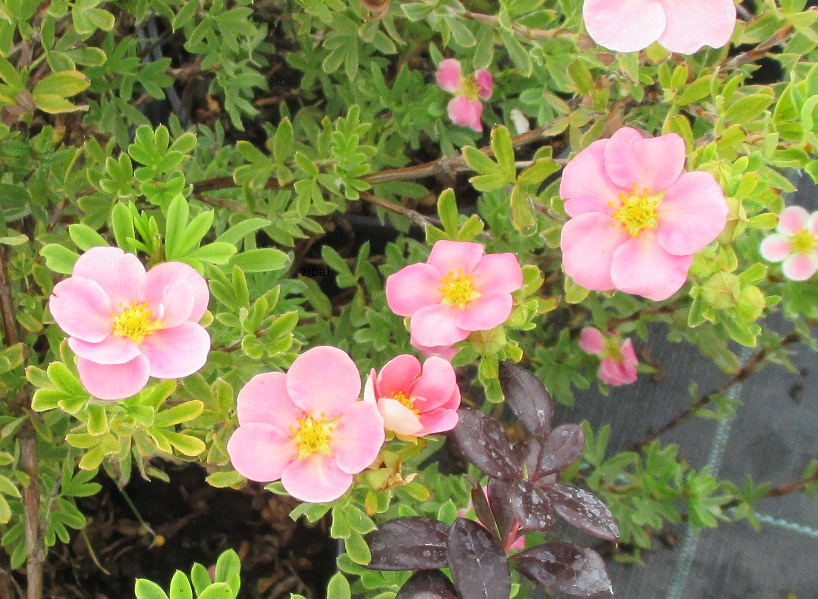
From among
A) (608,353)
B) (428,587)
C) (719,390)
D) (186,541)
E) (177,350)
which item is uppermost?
(177,350)

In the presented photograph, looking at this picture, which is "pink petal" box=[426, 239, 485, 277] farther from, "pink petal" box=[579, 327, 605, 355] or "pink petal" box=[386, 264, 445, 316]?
"pink petal" box=[579, 327, 605, 355]

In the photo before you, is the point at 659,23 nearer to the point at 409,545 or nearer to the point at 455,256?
the point at 455,256

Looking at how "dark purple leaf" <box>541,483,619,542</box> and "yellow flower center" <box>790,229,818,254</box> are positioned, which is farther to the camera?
"yellow flower center" <box>790,229,818,254</box>

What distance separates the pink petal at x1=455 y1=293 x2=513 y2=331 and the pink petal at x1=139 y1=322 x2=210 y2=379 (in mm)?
251

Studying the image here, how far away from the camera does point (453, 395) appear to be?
0.67m

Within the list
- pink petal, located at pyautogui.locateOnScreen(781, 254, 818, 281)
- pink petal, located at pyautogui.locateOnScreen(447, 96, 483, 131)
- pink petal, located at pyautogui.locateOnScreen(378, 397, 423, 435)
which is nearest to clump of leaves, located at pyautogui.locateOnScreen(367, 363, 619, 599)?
pink petal, located at pyautogui.locateOnScreen(378, 397, 423, 435)

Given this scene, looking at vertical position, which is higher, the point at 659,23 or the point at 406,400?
the point at 659,23

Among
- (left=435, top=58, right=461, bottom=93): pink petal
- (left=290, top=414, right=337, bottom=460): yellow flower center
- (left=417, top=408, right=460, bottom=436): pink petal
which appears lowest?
(left=290, top=414, right=337, bottom=460): yellow flower center

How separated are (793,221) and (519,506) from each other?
1.95 ft

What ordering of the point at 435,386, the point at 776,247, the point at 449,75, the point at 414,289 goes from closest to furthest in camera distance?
the point at 435,386, the point at 414,289, the point at 776,247, the point at 449,75

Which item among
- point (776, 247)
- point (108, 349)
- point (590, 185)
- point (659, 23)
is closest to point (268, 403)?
point (108, 349)

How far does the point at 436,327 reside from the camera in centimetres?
74

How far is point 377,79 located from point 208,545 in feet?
2.98

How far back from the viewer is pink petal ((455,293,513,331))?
2.31 ft
